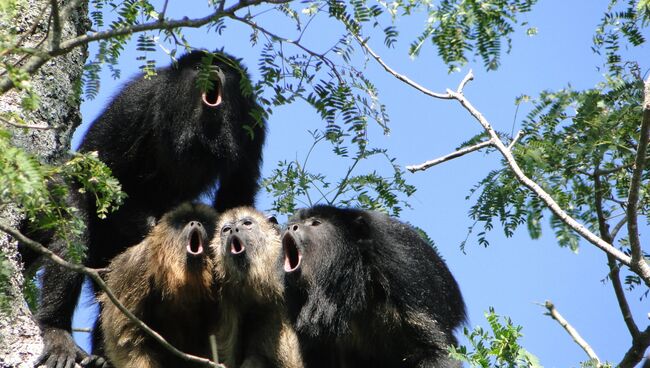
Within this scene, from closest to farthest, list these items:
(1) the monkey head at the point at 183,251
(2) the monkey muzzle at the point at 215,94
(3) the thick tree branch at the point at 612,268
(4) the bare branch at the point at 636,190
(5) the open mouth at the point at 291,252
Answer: (4) the bare branch at the point at 636,190 < (3) the thick tree branch at the point at 612,268 < (1) the monkey head at the point at 183,251 < (5) the open mouth at the point at 291,252 < (2) the monkey muzzle at the point at 215,94

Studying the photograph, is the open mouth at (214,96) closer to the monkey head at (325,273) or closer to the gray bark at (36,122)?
the gray bark at (36,122)

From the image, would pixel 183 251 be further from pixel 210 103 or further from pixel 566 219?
pixel 566 219

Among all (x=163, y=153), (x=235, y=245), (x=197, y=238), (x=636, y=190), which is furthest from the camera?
(x=163, y=153)

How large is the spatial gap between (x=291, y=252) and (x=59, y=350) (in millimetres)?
1373

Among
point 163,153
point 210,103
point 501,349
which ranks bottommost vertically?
point 501,349

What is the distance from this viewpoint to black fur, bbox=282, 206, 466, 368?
16.3 ft

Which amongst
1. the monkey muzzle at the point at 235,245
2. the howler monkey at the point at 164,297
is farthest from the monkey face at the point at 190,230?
the monkey muzzle at the point at 235,245

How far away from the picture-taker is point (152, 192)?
5.84m

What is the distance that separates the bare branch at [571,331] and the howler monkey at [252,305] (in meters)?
1.78

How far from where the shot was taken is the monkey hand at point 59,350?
15.7ft

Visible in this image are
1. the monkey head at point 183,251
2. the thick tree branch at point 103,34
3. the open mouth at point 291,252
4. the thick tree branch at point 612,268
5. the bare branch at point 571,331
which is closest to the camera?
the thick tree branch at point 103,34

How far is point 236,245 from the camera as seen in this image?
5199 mm

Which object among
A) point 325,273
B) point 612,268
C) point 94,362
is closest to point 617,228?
point 612,268

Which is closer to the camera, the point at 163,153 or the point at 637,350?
→ the point at 637,350
